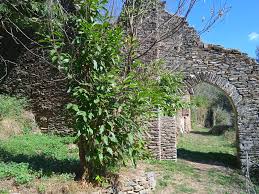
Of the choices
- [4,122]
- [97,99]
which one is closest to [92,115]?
[97,99]

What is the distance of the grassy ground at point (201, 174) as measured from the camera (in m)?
7.97

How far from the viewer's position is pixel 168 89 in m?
6.18

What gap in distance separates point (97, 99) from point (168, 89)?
146 cm

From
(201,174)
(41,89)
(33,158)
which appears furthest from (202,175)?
(41,89)

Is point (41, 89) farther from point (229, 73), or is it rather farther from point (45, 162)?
point (229, 73)

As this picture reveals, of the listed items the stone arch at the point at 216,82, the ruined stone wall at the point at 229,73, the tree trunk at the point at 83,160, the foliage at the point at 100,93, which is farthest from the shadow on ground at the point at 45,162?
the stone arch at the point at 216,82

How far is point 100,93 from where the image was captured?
217 inches

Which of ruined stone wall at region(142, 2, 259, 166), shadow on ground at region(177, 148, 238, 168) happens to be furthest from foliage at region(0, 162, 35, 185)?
shadow on ground at region(177, 148, 238, 168)

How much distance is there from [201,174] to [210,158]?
2.83 m

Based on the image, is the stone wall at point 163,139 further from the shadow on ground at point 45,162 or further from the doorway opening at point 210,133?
the shadow on ground at point 45,162

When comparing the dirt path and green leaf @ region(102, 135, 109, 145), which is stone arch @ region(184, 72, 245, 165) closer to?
the dirt path

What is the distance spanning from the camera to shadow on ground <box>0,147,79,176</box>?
240 inches

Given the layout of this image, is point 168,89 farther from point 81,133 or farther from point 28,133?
point 28,133

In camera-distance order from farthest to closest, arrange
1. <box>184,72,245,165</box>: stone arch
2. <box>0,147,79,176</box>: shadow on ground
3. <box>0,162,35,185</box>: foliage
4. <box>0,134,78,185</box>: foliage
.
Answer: <box>184,72,245,165</box>: stone arch, <box>0,147,79,176</box>: shadow on ground, <box>0,134,78,185</box>: foliage, <box>0,162,35,185</box>: foliage
